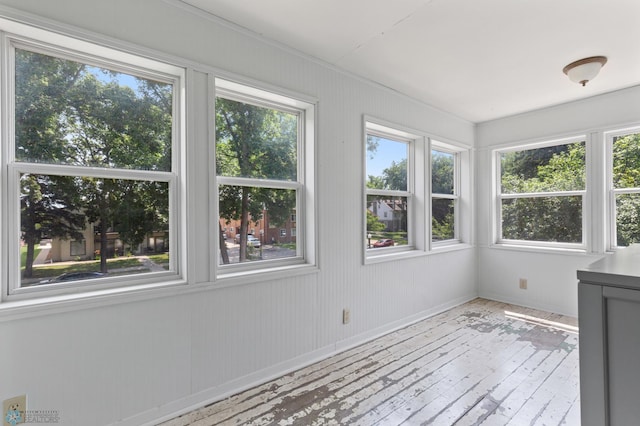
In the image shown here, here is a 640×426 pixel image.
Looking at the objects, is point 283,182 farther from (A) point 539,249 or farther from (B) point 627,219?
(B) point 627,219

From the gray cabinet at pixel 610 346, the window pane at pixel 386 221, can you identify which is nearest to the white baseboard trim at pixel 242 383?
the window pane at pixel 386 221

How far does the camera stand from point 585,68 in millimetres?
2525

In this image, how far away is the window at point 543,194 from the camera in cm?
358

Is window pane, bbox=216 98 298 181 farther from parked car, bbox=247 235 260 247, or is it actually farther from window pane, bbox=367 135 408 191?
window pane, bbox=367 135 408 191

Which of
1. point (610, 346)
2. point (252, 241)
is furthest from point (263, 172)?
point (610, 346)

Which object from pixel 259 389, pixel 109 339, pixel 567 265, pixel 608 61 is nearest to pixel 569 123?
pixel 608 61

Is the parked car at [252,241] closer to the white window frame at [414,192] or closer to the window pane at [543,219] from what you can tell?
the white window frame at [414,192]

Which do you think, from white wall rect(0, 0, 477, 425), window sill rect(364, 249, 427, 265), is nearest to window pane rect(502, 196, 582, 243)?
window sill rect(364, 249, 427, 265)

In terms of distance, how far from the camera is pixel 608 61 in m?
2.59

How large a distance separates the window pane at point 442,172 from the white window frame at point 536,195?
0.59 metres

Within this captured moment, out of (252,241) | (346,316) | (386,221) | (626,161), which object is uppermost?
(626,161)

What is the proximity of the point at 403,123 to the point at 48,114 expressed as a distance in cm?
291

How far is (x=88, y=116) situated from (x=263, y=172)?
3.66 ft

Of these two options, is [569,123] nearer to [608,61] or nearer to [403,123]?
[608,61]
